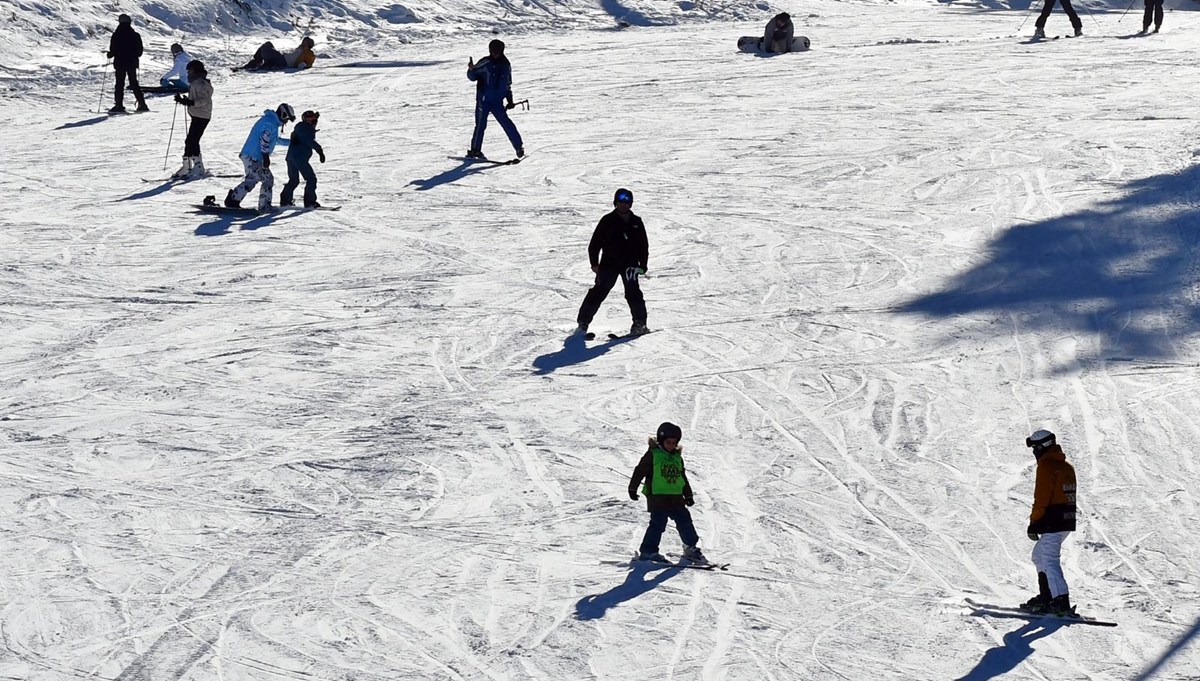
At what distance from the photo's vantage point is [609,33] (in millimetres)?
33531

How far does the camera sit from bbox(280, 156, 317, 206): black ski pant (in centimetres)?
1798

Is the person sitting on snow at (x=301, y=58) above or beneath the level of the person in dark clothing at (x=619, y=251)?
above

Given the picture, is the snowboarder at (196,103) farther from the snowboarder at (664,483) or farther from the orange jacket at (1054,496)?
the orange jacket at (1054,496)

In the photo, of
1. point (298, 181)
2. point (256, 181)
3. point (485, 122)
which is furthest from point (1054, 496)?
point (485, 122)

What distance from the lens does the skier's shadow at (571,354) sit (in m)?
13.2

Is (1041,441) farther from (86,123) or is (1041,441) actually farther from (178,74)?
(178,74)

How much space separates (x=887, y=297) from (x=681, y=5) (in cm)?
2313

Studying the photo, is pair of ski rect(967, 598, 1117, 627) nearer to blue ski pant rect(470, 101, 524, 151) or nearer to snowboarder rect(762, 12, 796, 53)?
blue ski pant rect(470, 101, 524, 151)

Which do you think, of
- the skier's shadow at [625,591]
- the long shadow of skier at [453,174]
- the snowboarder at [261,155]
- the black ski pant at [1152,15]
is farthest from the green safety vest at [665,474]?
the black ski pant at [1152,15]

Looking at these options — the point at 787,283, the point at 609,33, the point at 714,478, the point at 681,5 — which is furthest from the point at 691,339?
the point at 681,5

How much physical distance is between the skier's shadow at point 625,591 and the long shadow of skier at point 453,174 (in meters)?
11.0

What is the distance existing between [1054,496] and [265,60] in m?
22.0

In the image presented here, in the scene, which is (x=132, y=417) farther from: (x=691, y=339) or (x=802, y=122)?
(x=802, y=122)

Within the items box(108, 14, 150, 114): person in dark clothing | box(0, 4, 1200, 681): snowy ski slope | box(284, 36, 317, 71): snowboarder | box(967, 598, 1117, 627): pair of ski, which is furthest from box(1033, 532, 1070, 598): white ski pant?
box(284, 36, 317, 71): snowboarder
